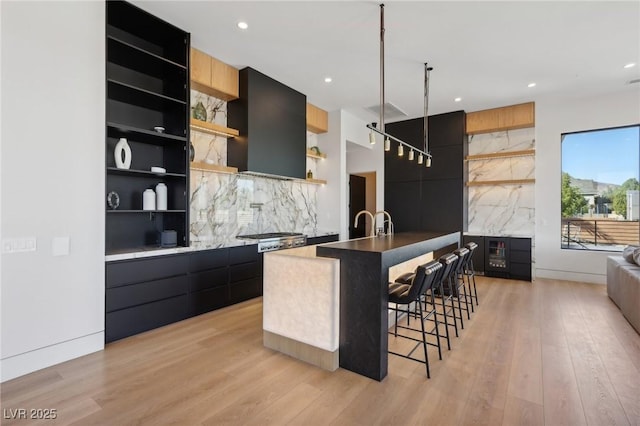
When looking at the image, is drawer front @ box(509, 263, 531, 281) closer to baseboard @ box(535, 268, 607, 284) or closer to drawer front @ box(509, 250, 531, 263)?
drawer front @ box(509, 250, 531, 263)

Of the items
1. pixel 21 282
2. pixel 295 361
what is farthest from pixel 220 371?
pixel 21 282

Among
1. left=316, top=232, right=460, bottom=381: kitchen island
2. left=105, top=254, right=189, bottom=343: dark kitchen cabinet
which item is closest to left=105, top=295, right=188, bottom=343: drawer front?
left=105, top=254, right=189, bottom=343: dark kitchen cabinet

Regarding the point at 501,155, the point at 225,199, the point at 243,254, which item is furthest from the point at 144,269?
the point at 501,155

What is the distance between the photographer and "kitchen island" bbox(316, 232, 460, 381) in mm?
2207

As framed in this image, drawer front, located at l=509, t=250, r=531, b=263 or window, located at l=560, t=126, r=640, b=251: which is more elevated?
window, located at l=560, t=126, r=640, b=251

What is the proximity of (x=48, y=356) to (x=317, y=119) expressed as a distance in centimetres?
499

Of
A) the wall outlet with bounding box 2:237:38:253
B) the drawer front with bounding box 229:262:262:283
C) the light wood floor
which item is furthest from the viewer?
the drawer front with bounding box 229:262:262:283

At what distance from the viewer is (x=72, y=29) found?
256cm

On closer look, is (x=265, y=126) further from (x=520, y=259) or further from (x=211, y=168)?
(x=520, y=259)

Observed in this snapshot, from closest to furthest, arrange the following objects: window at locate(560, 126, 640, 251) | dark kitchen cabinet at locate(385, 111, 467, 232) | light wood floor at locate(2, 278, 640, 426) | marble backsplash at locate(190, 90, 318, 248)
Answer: light wood floor at locate(2, 278, 640, 426) → marble backsplash at locate(190, 90, 318, 248) → window at locate(560, 126, 640, 251) → dark kitchen cabinet at locate(385, 111, 467, 232)

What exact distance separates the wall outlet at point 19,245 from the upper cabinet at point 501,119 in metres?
6.72

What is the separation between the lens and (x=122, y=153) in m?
3.16

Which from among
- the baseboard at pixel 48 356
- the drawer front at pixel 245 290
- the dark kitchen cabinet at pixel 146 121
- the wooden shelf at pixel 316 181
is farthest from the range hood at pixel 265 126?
the baseboard at pixel 48 356

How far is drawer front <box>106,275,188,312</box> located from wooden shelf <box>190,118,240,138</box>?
6.07ft
